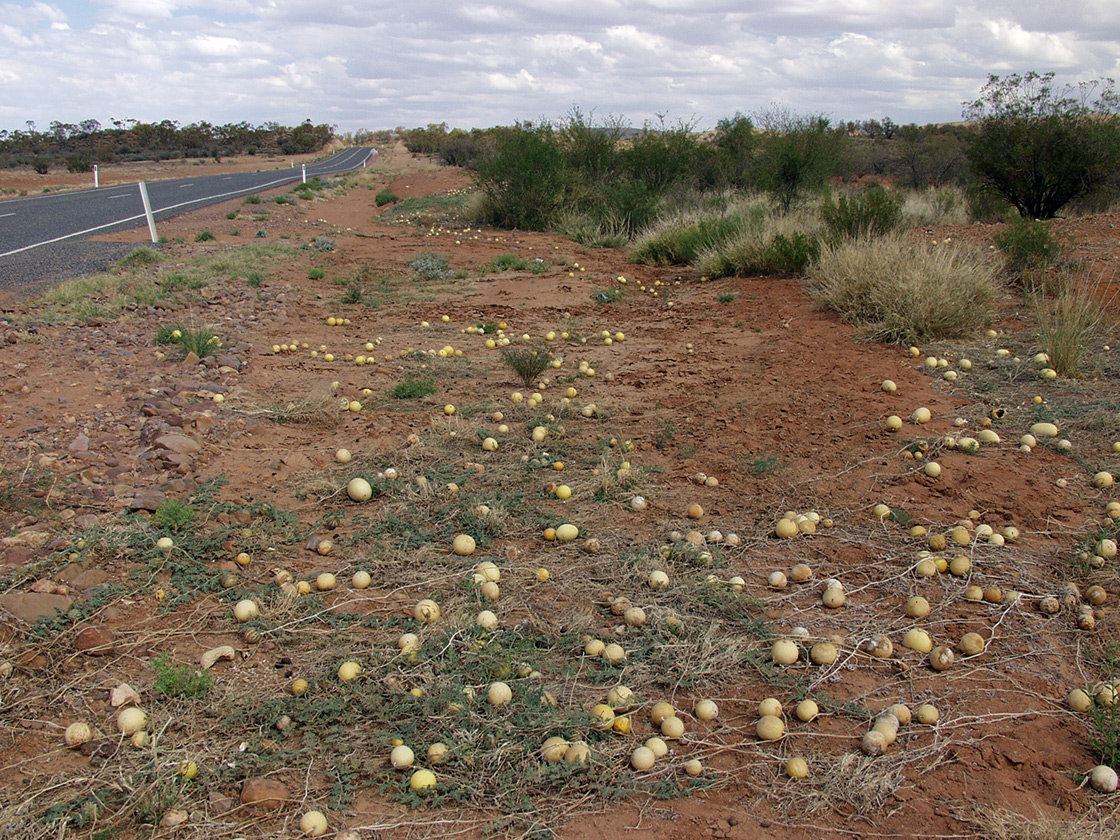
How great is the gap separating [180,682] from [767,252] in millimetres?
9458

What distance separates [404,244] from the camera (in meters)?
14.2

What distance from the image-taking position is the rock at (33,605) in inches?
113

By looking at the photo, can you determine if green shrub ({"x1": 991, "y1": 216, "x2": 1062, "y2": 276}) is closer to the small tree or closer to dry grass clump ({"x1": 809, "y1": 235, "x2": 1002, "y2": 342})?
dry grass clump ({"x1": 809, "y1": 235, "x2": 1002, "y2": 342})

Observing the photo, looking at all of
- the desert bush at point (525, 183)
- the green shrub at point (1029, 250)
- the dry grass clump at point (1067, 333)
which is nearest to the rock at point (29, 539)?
the dry grass clump at point (1067, 333)

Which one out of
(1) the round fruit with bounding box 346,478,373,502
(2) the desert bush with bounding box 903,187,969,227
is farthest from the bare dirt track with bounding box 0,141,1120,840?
(2) the desert bush with bounding box 903,187,969,227

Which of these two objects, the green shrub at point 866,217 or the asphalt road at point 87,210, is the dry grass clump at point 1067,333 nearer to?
the green shrub at point 866,217

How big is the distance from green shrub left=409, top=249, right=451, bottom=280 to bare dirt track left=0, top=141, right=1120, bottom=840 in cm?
336

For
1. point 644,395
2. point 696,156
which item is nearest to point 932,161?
point 696,156

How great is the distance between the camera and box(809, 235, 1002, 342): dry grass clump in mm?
6895

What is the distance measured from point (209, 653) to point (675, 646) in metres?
1.83

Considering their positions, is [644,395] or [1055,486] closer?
[1055,486]

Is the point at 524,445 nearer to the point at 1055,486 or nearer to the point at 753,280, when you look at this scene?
the point at 1055,486

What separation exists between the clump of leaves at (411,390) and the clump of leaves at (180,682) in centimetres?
342

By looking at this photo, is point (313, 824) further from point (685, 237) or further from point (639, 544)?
point (685, 237)
